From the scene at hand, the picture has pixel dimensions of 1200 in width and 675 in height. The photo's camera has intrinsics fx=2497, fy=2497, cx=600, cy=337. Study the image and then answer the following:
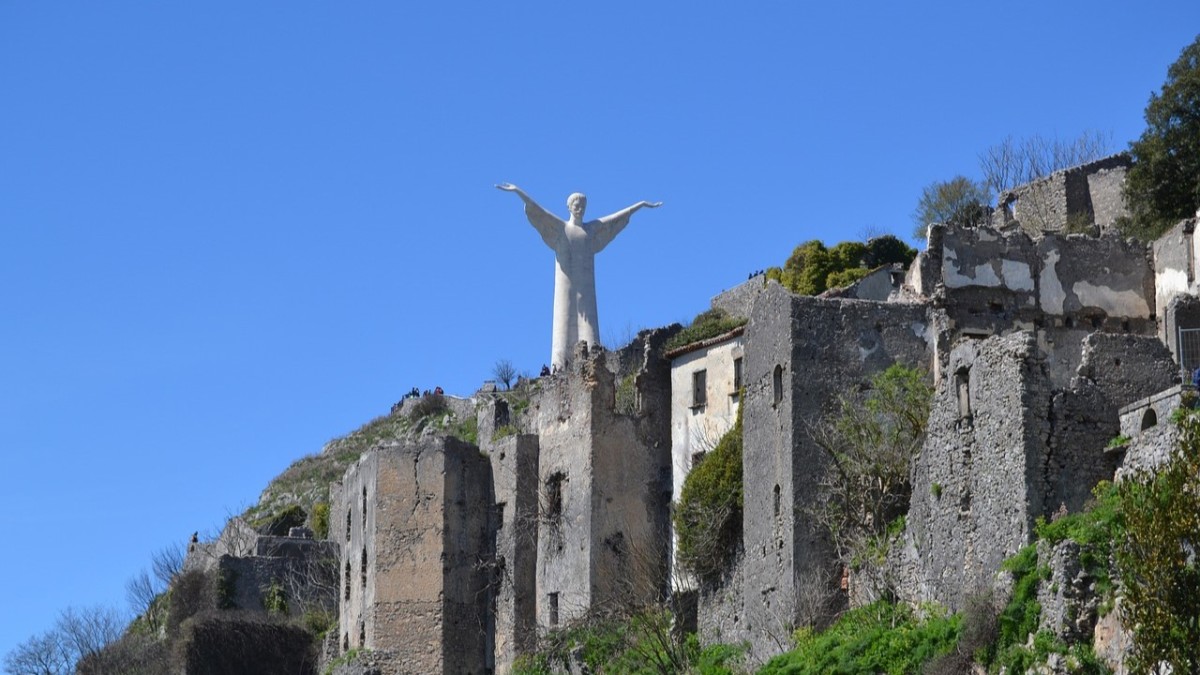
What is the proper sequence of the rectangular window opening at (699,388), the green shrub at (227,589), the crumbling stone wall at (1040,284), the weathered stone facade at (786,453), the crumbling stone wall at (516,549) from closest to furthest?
the weathered stone facade at (786,453) → the crumbling stone wall at (1040,284) → the rectangular window opening at (699,388) → the crumbling stone wall at (516,549) → the green shrub at (227,589)

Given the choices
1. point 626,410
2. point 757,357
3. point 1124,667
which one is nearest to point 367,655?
point 626,410

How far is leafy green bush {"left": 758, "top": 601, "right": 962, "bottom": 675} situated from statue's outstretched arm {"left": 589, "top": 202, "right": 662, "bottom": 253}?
2903cm

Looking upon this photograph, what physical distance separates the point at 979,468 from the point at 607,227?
Answer: 33167mm

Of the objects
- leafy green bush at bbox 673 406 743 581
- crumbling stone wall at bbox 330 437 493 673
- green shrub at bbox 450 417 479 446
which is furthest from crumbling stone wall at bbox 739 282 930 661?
green shrub at bbox 450 417 479 446

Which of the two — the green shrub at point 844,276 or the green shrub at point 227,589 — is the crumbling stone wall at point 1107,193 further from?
the green shrub at point 227,589

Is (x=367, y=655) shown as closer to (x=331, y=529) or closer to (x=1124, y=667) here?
(x=331, y=529)

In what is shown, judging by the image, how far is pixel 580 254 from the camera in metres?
71.5

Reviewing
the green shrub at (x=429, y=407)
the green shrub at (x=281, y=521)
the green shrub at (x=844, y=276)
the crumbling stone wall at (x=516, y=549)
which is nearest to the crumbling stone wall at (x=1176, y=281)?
the green shrub at (x=844, y=276)

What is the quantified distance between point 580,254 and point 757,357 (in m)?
23.6

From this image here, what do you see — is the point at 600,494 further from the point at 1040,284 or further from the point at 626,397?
the point at 1040,284

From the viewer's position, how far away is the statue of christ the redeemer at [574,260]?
70312 mm

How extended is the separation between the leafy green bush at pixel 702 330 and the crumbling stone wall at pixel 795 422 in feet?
29.9

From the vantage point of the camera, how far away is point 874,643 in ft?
133

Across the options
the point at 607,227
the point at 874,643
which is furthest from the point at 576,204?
the point at 874,643
